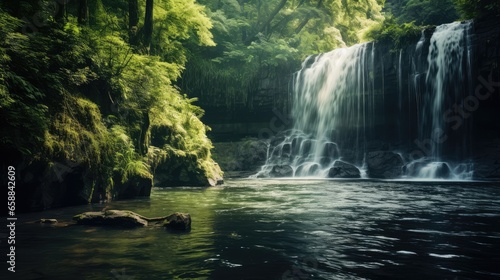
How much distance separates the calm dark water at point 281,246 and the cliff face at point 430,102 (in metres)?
14.5

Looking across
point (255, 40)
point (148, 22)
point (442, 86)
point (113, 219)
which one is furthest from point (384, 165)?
point (113, 219)

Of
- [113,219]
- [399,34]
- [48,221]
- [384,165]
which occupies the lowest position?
[48,221]

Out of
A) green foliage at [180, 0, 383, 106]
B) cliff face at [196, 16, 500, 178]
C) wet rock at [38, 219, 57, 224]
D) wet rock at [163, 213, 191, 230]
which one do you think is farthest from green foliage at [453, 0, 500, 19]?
wet rock at [38, 219, 57, 224]

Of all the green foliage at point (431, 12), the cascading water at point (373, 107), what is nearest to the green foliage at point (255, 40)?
the cascading water at point (373, 107)

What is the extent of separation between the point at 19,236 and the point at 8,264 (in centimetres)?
184

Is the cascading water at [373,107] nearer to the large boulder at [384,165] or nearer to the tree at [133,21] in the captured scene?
the large boulder at [384,165]

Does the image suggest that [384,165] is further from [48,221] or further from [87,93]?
[48,221]

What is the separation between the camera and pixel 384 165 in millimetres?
22984

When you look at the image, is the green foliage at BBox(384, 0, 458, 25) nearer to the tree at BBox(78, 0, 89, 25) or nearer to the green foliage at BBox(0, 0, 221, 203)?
the green foliage at BBox(0, 0, 221, 203)

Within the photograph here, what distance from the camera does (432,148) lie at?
2286 centimetres

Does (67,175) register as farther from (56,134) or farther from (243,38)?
(243,38)

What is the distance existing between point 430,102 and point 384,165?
446cm

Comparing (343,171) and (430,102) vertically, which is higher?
(430,102)

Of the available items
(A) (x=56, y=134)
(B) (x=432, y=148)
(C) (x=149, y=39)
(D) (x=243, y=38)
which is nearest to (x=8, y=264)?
(A) (x=56, y=134)
